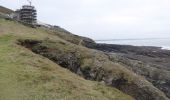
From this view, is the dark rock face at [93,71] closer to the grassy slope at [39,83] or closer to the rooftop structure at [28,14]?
the grassy slope at [39,83]

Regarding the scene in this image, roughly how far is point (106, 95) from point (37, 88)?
315 centimetres

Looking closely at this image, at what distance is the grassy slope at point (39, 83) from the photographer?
60.0 feet

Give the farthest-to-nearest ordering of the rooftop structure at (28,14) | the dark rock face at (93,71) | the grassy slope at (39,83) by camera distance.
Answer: the rooftop structure at (28,14) → the dark rock face at (93,71) → the grassy slope at (39,83)

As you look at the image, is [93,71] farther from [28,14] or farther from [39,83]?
[28,14]

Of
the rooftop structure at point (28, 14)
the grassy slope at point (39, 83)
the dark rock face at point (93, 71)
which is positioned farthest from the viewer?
the rooftop structure at point (28, 14)

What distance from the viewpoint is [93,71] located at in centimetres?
2439

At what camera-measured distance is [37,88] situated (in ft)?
62.0

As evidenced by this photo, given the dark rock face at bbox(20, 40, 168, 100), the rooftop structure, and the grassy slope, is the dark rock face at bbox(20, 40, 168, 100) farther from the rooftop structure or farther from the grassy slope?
the rooftop structure

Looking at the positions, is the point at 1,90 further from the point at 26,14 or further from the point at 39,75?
the point at 26,14

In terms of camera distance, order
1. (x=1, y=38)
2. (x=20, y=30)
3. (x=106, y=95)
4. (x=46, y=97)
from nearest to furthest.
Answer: (x=46, y=97)
(x=106, y=95)
(x=1, y=38)
(x=20, y=30)

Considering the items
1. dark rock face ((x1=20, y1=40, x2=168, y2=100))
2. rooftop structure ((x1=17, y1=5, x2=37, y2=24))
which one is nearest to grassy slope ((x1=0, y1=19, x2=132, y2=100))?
dark rock face ((x1=20, y1=40, x2=168, y2=100))

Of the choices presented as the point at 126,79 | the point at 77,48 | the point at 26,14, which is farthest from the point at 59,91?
the point at 26,14

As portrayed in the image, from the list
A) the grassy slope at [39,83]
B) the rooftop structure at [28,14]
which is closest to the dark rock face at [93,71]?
the grassy slope at [39,83]

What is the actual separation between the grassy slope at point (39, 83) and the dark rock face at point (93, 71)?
2.12m
